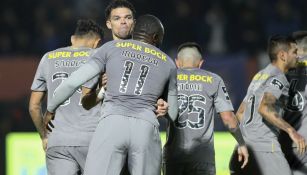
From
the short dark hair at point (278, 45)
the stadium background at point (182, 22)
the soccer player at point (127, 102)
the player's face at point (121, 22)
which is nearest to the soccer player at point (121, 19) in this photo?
the player's face at point (121, 22)

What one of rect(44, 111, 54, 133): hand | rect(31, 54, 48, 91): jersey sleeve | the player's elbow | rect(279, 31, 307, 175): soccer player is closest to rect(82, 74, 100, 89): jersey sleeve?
rect(44, 111, 54, 133): hand

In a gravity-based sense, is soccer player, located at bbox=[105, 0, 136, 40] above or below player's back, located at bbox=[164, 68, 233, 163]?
above

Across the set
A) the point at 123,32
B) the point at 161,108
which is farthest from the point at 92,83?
the point at 123,32

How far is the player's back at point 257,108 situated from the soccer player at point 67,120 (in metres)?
1.74

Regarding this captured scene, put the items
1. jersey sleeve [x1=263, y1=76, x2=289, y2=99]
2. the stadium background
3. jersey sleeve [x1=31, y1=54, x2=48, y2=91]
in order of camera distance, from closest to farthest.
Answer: jersey sleeve [x1=31, y1=54, x2=48, y2=91] < jersey sleeve [x1=263, y1=76, x2=289, y2=99] < the stadium background

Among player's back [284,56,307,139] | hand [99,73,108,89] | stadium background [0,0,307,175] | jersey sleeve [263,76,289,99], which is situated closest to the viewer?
hand [99,73,108,89]

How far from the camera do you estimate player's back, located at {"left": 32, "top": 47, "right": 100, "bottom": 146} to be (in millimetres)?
8672

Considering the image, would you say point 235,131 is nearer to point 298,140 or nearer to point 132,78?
point 298,140

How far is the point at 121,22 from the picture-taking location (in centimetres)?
829

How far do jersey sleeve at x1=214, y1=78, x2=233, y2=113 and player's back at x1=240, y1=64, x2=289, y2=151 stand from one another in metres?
0.40

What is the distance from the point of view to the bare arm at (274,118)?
8945 mm

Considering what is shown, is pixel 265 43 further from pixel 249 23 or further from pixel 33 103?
pixel 33 103

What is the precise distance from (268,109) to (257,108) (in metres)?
0.40

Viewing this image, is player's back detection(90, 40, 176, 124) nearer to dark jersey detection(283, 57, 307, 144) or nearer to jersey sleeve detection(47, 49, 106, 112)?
jersey sleeve detection(47, 49, 106, 112)
